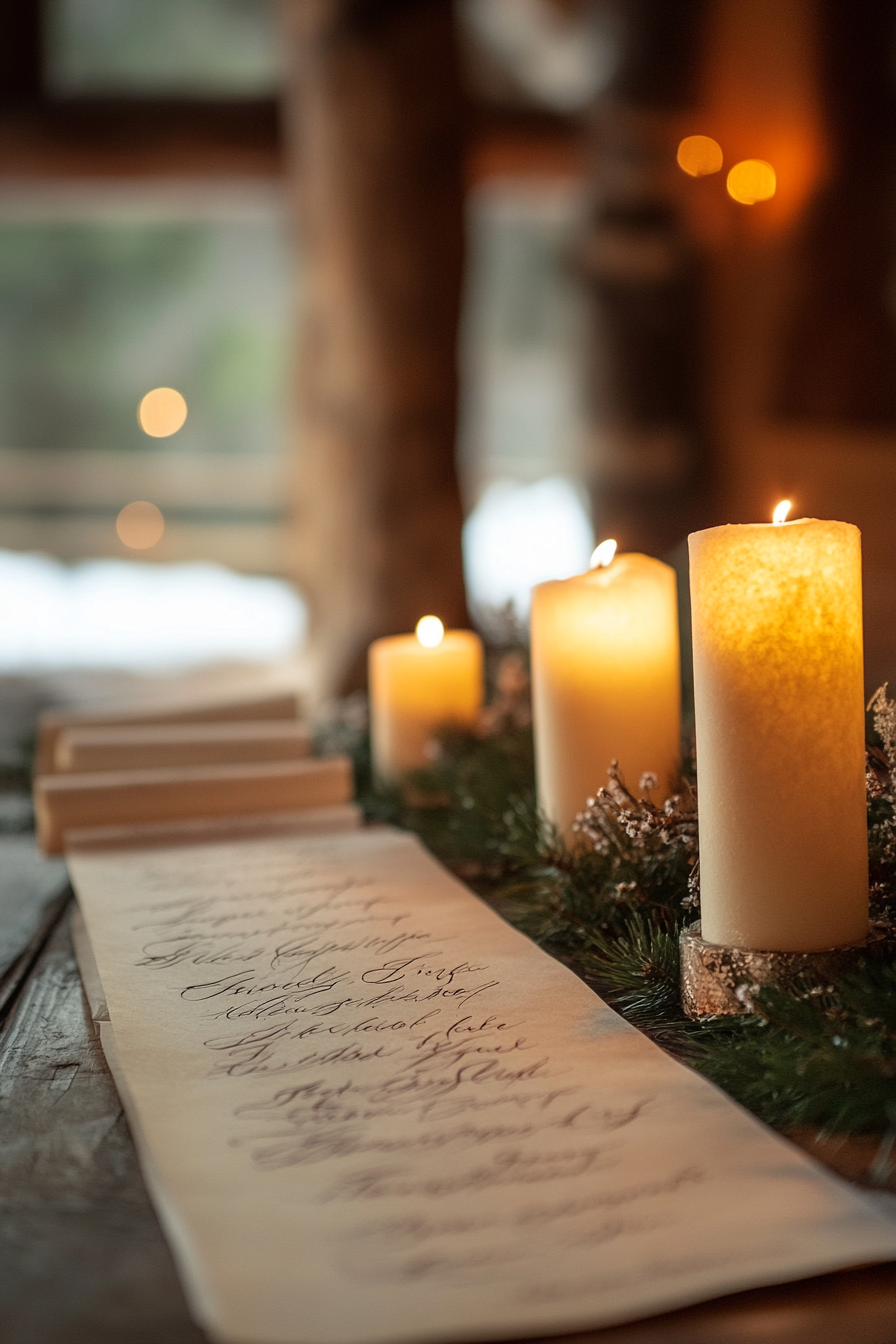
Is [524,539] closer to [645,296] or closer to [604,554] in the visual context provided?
[645,296]

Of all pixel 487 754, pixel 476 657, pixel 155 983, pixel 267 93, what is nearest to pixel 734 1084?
pixel 155 983

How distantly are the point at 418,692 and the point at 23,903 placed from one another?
363 mm

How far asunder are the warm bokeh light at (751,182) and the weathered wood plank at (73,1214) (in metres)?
0.96

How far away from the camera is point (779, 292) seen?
3.62 ft

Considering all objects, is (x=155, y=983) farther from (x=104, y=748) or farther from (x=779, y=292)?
(x=779, y=292)

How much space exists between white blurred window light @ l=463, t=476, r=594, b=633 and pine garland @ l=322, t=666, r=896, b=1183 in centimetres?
→ 135

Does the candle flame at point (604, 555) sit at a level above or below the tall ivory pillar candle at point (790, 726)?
above

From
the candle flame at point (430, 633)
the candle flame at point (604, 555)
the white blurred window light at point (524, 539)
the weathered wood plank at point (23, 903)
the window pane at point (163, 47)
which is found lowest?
the weathered wood plank at point (23, 903)

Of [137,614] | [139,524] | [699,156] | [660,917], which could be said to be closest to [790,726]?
[660,917]

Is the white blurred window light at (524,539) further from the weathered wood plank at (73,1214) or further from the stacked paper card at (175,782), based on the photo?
the weathered wood plank at (73,1214)

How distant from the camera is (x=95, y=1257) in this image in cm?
35

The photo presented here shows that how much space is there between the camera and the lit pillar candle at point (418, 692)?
1.00 meters

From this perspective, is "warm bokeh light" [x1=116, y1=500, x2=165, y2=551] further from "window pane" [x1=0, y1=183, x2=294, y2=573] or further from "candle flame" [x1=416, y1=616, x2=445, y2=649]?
"candle flame" [x1=416, y1=616, x2=445, y2=649]

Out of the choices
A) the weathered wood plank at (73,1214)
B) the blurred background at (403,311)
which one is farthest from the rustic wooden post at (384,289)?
the weathered wood plank at (73,1214)
